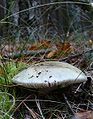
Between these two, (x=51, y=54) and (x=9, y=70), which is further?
(x=51, y=54)

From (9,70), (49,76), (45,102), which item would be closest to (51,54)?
(9,70)

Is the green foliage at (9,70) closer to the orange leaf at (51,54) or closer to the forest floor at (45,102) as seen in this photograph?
the forest floor at (45,102)

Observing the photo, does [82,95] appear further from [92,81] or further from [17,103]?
[17,103]

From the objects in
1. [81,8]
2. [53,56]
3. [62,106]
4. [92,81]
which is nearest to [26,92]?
[62,106]

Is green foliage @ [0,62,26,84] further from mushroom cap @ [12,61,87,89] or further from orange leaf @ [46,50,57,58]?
orange leaf @ [46,50,57,58]

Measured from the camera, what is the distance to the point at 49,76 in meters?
1.65

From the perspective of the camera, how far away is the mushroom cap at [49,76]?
1621 mm

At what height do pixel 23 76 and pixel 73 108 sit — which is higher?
pixel 23 76

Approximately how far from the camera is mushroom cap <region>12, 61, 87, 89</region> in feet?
5.32

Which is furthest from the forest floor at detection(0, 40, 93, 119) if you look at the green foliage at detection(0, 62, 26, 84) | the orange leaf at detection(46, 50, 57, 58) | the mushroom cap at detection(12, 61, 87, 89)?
the orange leaf at detection(46, 50, 57, 58)

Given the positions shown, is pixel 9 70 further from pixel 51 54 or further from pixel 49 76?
pixel 51 54

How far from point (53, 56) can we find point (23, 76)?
1113 mm

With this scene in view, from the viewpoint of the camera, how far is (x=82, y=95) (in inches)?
74.9

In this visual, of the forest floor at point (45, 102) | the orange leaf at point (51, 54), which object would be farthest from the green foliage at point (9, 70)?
the orange leaf at point (51, 54)
